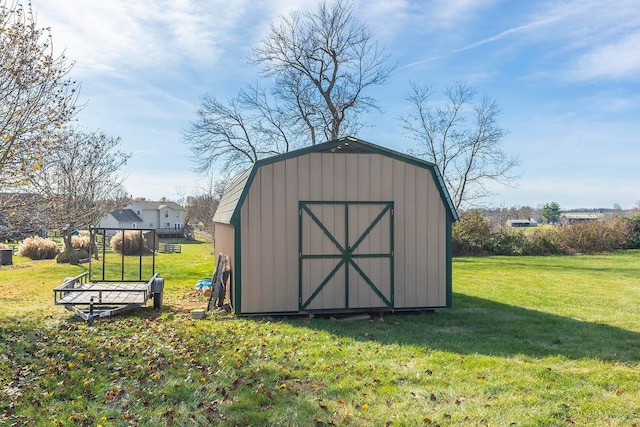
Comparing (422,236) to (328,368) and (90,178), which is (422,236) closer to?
(328,368)

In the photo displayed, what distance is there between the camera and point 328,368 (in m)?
5.31

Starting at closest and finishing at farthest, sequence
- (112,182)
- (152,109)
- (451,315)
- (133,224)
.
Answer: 1. (451,315)
2. (152,109)
3. (112,182)
4. (133,224)

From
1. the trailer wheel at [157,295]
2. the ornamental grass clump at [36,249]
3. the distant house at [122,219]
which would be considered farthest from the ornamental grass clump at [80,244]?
the distant house at [122,219]

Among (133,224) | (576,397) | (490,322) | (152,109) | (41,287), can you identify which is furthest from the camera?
(133,224)

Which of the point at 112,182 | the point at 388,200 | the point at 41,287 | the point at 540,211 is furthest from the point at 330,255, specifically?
the point at 540,211

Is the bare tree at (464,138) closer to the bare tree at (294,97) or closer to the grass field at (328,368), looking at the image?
the bare tree at (294,97)

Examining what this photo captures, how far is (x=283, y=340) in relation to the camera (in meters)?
6.64

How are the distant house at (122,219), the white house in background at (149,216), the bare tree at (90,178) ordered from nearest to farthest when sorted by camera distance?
the bare tree at (90,178)
the distant house at (122,219)
the white house in background at (149,216)

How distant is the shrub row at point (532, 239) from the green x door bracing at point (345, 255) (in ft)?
48.7

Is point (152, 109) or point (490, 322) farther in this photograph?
point (152, 109)

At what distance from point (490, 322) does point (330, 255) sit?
3.04m

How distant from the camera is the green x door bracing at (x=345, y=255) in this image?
8.32m

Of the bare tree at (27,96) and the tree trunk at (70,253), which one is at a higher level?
the bare tree at (27,96)

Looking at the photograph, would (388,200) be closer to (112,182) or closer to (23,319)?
(23,319)
